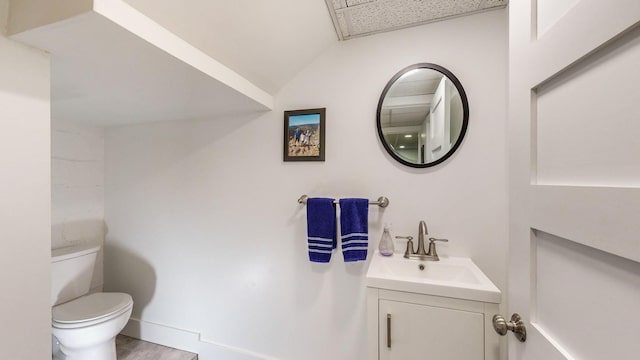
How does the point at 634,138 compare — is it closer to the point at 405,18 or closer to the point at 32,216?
the point at 405,18

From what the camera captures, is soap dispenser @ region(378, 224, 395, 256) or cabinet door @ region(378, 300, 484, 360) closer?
cabinet door @ region(378, 300, 484, 360)

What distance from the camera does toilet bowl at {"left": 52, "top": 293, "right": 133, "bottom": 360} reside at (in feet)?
4.55

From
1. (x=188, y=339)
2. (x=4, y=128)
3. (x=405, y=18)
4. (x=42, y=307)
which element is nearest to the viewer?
(x=4, y=128)

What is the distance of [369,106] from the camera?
149cm

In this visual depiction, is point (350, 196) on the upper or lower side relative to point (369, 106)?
lower

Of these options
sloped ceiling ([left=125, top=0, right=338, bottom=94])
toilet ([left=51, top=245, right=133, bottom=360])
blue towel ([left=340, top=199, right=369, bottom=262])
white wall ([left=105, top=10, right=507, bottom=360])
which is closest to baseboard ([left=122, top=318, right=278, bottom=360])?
white wall ([left=105, top=10, right=507, bottom=360])

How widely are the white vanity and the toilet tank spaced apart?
2040 millimetres

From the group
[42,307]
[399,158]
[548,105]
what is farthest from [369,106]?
[42,307]

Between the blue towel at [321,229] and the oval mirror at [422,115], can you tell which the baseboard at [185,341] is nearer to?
the blue towel at [321,229]

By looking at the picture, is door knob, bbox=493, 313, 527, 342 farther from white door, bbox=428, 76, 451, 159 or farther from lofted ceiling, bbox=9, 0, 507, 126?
lofted ceiling, bbox=9, 0, 507, 126

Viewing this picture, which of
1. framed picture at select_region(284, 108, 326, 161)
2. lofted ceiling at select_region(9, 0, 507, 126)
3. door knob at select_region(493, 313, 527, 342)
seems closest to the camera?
door knob at select_region(493, 313, 527, 342)

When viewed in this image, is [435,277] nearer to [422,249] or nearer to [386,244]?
[422,249]

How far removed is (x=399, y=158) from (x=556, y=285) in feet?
3.13

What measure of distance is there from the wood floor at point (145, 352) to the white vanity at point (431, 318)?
152 cm
